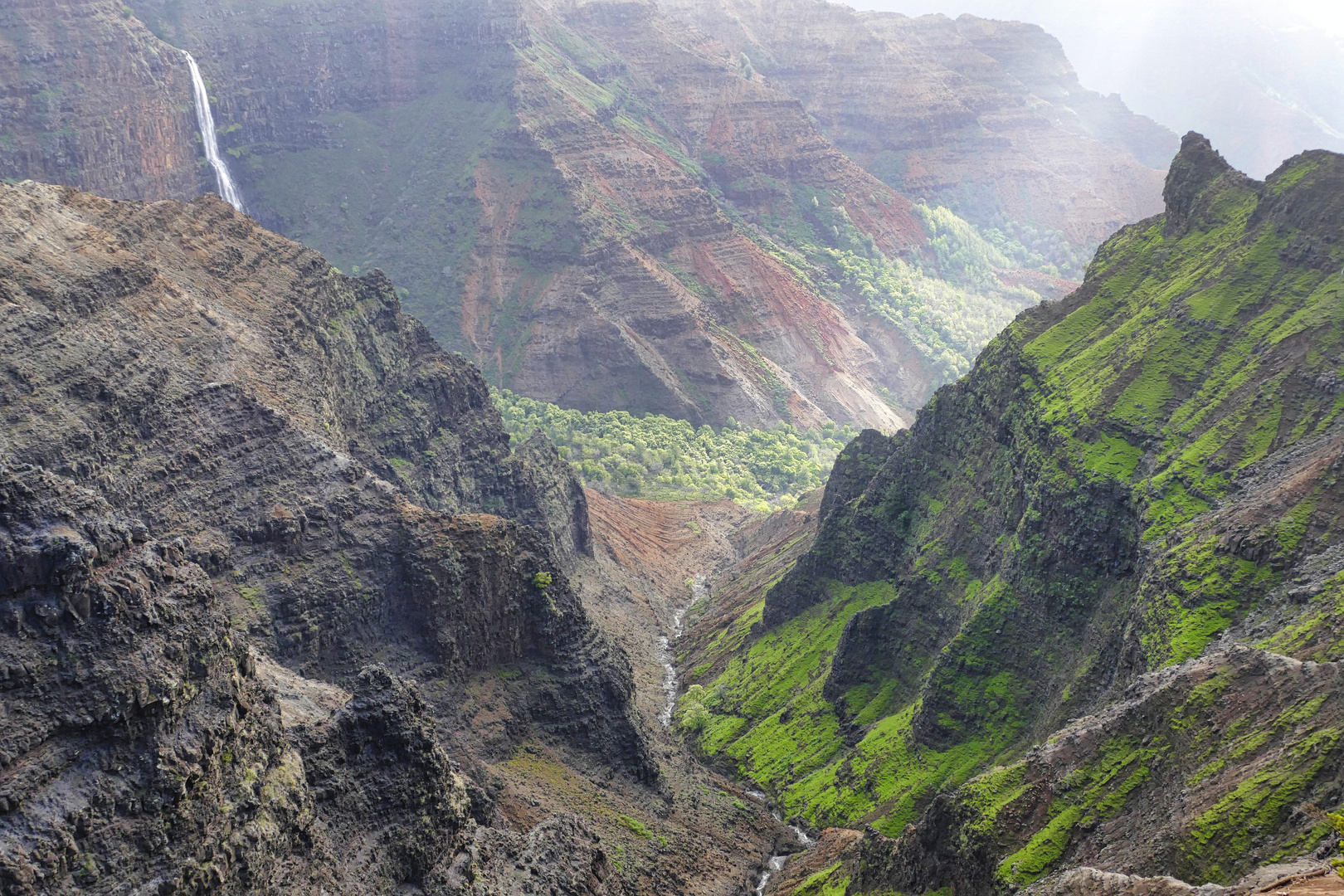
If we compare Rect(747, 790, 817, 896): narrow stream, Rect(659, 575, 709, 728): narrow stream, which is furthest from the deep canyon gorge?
Rect(659, 575, 709, 728): narrow stream

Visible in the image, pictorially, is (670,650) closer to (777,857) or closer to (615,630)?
(615,630)

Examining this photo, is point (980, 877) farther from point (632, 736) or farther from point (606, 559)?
point (606, 559)

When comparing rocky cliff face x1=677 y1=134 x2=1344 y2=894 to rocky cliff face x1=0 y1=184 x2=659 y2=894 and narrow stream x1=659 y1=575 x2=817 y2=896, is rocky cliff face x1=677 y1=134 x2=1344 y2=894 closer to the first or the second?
narrow stream x1=659 y1=575 x2=817 y2=896

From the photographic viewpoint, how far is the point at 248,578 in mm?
85438

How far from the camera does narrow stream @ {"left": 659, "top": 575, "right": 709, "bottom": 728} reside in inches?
5482

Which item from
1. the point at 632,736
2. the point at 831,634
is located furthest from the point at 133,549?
the point at 831,634

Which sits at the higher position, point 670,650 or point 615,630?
point 615,630

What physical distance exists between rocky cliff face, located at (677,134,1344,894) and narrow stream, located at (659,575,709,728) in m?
6.80

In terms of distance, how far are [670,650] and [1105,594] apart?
2864 inches

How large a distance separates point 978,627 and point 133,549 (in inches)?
2642

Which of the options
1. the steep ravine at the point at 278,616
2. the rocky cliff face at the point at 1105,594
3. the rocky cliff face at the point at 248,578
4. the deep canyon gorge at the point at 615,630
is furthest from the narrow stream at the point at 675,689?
the rocky cliff face at the point at 248,578

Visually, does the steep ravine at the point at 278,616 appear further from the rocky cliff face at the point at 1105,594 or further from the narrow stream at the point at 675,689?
the rocky cliff face at the point at 1105,594

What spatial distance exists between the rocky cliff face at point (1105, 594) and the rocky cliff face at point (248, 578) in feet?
75.4

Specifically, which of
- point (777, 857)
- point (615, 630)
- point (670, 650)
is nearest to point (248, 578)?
point (777, 857)
